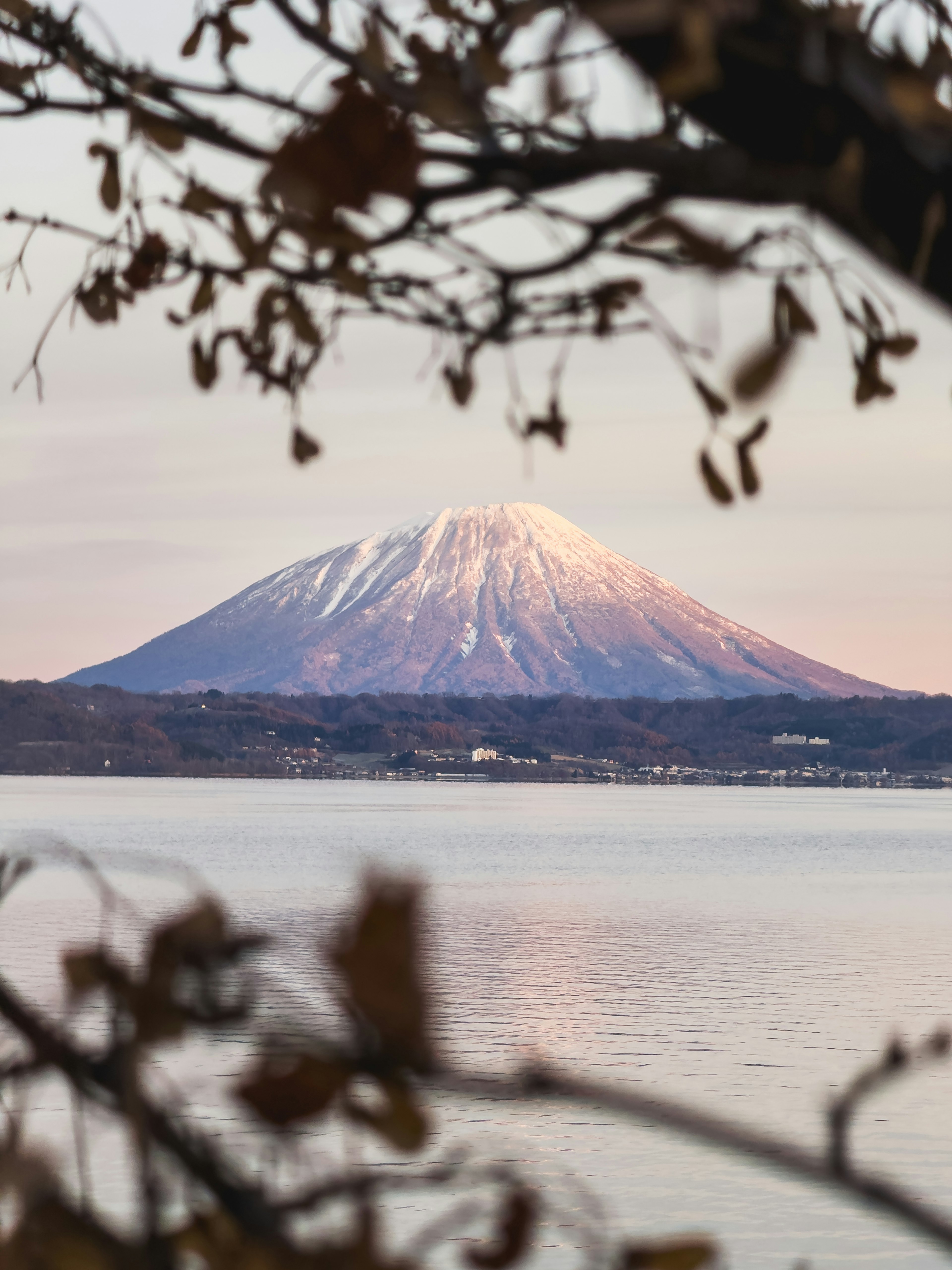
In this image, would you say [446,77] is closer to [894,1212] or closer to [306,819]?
[894,1212]

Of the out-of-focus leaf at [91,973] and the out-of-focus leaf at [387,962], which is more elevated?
the out-of-focus leaf at [387,962]

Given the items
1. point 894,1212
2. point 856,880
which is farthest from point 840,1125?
point 856,880

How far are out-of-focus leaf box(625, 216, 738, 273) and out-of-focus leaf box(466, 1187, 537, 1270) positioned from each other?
0.92m

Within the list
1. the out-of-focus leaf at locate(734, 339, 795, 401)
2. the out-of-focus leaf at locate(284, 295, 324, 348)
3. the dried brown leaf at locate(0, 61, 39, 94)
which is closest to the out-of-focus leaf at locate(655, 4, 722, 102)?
the out-of-focus leaf at locate(734, 339, 795, 401)

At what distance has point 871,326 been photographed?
244cm

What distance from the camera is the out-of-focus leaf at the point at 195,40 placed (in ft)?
11.0

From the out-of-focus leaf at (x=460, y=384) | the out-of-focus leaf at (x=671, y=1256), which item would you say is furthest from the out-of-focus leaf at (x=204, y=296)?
the out-of-focus leaf at (x=671, y=1256)

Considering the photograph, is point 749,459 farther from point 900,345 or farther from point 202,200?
point 202,200

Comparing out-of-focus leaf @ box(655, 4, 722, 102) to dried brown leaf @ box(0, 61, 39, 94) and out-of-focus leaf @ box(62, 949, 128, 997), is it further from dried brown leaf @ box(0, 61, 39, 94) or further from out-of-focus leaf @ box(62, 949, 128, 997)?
dried brown leaf @ box(0, 61, 39, 94)

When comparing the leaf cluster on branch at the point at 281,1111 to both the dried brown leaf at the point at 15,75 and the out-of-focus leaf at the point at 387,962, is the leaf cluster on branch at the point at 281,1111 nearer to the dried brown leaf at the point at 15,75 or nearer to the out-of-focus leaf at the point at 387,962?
the out-of-focus leaf at the point at 387,962

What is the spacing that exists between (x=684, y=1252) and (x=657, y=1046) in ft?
94.9

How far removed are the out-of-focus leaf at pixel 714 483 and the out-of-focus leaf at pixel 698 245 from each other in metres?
0.55

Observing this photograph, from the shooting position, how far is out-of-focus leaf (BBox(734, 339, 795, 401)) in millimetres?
1411

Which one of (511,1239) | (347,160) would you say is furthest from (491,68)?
(511,1239)
